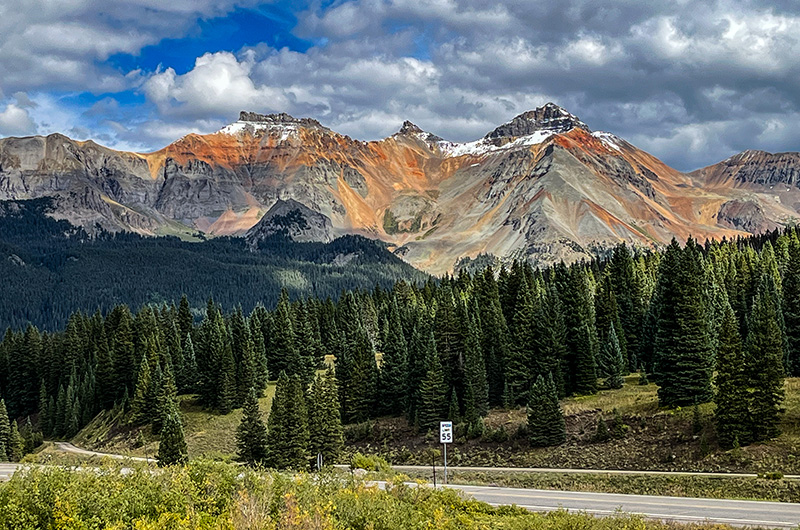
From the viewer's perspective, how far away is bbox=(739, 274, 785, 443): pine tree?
52812 millimetres

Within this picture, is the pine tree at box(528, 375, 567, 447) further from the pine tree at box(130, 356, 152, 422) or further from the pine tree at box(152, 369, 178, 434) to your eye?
the pine tree at box(130, 356, 152, 422)

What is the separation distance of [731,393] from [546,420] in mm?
17948

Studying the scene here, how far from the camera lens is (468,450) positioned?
72.1m

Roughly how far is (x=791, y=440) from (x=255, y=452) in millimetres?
45924

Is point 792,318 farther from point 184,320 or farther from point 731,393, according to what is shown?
point 184,320

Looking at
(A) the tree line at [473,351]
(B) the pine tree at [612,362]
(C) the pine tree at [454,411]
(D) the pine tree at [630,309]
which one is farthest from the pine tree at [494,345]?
(D) the pine tree at [630,309]

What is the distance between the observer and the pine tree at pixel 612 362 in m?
82.2

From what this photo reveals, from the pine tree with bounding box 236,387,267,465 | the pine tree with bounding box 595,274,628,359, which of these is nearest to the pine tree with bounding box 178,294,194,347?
the pine tree with bounding box 236,387,267,465

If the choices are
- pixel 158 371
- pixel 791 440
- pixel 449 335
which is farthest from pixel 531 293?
pixel 158 371

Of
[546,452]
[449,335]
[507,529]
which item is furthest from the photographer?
[449,335]

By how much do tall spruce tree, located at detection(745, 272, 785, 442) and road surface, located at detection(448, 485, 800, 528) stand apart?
18579mm

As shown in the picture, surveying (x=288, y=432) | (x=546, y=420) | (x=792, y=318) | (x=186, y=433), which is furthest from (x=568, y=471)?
(x=186, y=433)

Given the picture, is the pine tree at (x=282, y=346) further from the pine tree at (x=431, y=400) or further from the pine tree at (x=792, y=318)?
the pine tree at (x=792, y=318)

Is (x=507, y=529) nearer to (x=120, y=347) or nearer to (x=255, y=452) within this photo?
(x=255, y=452)
